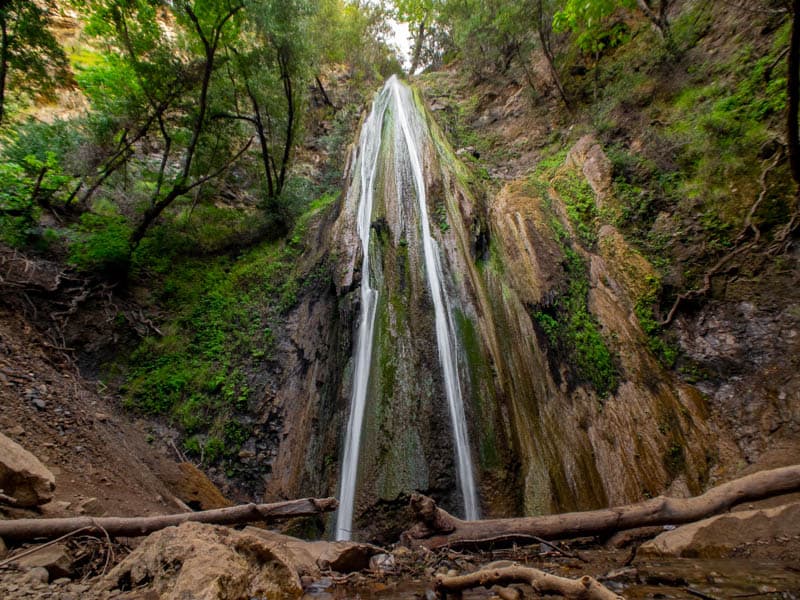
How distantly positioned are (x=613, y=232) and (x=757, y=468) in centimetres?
460

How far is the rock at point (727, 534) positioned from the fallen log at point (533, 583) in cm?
159

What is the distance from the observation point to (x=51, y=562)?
204 cm

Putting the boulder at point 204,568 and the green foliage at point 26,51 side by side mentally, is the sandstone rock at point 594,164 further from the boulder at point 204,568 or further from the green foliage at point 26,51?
the green foliage at point 26,51

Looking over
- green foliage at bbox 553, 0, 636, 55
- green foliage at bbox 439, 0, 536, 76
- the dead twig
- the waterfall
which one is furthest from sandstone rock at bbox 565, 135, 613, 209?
the dead twig

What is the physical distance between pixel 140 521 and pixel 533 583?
9.44 feet

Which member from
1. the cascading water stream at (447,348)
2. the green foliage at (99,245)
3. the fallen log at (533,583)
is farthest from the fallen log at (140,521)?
the green foliage at (99,245)

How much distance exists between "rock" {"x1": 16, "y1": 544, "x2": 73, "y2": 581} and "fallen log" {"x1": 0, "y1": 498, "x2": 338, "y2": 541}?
221mm

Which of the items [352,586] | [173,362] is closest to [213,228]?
[173,362]

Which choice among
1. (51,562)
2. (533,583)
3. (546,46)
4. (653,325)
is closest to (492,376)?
(653,325)

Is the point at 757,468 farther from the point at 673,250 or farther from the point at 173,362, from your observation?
the point at 173,362

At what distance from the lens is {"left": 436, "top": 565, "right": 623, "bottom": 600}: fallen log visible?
146 cm

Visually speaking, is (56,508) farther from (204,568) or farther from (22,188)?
(22,188)

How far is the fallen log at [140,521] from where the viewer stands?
233cm

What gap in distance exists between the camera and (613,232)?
716cm
